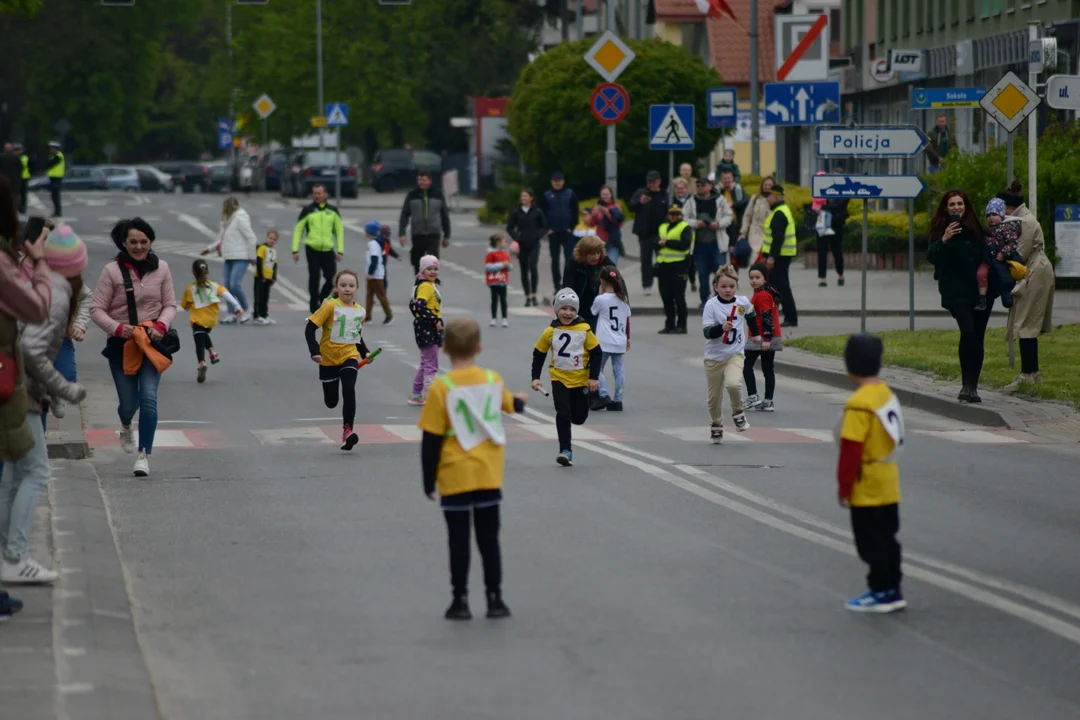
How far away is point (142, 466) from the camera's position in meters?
13.5

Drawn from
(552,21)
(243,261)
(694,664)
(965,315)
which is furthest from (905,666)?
(552,21)

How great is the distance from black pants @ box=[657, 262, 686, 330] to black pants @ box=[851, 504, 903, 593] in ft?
51.7

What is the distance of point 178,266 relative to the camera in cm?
3866

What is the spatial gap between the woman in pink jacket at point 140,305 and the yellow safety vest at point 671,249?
1164 centimetres

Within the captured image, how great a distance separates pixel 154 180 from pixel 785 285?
6428 centimetres

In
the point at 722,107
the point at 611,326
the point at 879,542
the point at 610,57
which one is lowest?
the point at 879,542

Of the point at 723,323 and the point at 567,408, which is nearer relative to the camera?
the point at 567,408

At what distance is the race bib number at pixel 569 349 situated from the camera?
1388cm

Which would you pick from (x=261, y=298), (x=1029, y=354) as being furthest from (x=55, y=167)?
(x=1029, y=354)

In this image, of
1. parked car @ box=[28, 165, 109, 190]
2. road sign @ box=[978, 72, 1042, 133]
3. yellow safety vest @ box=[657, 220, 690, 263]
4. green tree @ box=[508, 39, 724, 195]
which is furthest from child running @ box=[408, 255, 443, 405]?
parked car @ box=[28, 165, 109, 190]

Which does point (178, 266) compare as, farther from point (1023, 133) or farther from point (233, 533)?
point (233, 533)

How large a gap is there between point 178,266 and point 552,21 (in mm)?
42012

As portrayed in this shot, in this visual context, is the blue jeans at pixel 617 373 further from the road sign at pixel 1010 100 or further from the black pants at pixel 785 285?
the black pants at pixel 785 285

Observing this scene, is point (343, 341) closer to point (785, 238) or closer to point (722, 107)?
point (785, 238)
